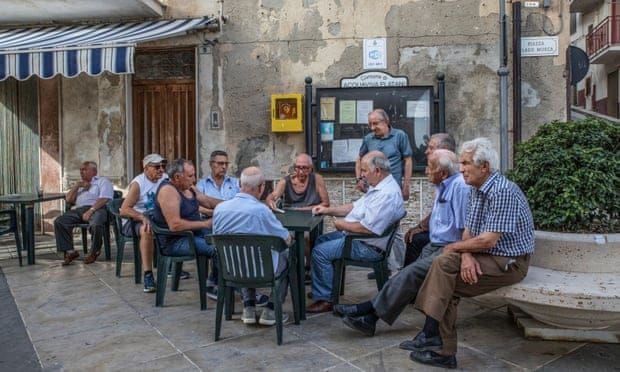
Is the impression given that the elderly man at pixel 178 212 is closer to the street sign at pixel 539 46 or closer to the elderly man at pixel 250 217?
the elderly man at pixel 250 217

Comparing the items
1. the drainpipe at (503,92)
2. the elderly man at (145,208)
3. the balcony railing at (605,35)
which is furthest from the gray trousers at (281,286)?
the balcony railing at (605,35)

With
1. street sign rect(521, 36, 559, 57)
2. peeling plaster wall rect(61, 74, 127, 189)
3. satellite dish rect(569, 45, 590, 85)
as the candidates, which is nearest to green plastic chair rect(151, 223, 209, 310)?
peeling plaster wall rect(61, 74, 127, 189)

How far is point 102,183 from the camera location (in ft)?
22.0

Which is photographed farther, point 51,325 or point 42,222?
point 42,222

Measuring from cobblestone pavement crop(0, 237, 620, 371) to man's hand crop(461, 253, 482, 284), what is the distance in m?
0.51

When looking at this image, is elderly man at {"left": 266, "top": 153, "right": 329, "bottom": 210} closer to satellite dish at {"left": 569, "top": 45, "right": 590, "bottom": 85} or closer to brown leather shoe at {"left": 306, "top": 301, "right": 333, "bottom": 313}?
brown leather shoe at {"left": 306, "top": 301, "right": 333, "bottom": 313}

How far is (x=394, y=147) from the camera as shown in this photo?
5.96 meters

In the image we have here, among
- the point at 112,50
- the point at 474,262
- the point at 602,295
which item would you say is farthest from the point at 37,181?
the point at 602,295

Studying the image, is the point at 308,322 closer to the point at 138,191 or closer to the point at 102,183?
the point at 138,191

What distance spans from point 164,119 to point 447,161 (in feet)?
16.8

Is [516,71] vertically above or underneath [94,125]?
above

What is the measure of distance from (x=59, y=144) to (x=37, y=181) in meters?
0.65

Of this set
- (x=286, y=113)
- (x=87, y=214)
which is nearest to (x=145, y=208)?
(x=87, y=214)

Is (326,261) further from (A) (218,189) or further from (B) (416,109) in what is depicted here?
(B) (416,109)
